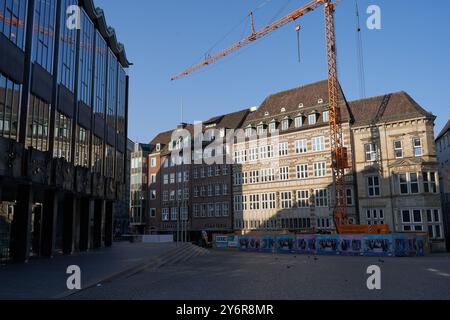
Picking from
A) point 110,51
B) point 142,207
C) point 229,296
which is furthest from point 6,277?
point 142,207

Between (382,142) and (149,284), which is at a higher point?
(382,142)

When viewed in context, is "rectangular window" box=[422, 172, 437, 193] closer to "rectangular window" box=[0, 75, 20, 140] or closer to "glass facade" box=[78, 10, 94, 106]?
"glass facade" box=[78, 10, 94, 106]

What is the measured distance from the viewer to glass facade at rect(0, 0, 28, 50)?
22719mm

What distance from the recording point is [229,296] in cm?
1412

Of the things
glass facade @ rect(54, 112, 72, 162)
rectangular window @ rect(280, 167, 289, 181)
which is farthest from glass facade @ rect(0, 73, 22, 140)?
rectangular window @ rect(280, 167, 289, 181)

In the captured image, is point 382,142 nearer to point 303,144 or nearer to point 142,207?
point 303,144

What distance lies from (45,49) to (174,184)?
51.8 m

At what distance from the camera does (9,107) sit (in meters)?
23.9

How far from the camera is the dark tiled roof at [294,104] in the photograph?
60.0 m

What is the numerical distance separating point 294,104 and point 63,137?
39206 mm

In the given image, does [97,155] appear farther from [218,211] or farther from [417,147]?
[417,147]

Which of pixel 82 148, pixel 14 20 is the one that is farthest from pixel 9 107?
pixel 82 148

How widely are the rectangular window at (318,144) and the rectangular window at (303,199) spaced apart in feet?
19.0

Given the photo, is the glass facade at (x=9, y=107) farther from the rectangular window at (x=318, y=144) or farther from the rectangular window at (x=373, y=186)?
the rectangular window at (x=373, y=186)
